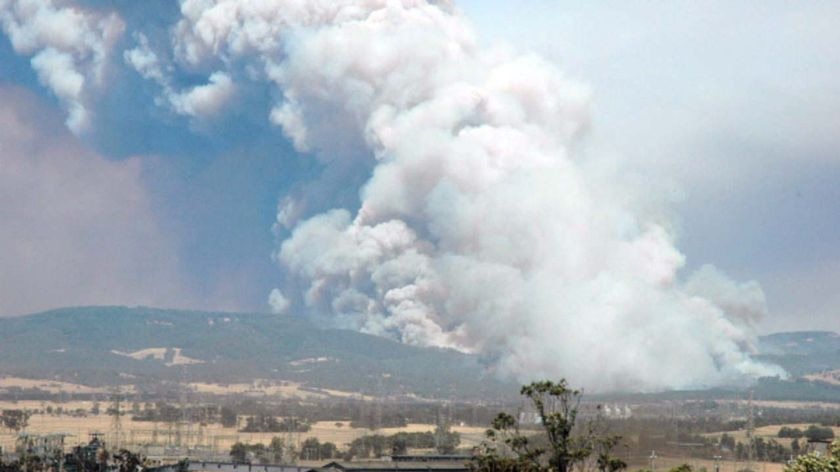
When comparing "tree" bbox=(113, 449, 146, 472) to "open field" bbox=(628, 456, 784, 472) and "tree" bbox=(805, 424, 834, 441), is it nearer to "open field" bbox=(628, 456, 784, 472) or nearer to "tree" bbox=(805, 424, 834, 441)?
"open field" bbox=(628, 456, 784, 472)

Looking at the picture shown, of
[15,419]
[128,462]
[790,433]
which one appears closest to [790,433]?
[790,433]

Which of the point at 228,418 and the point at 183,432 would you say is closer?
the point at 183,432

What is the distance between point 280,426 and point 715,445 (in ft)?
144

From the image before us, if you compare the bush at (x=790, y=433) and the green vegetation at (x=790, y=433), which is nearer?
the bush at (x=790, y=433)

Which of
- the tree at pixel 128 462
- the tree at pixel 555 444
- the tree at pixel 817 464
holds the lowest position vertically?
the tree at pixel 817 464

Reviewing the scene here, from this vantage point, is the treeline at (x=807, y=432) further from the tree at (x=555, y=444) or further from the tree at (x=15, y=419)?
the tree at (x=15, y=419)

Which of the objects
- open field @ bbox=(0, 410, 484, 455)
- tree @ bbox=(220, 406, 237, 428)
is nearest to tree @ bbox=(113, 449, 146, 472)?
open field @ bbox=(0, 410, 484, 455)

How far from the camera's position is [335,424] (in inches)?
5084

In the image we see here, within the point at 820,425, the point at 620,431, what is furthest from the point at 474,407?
the point at 620,431

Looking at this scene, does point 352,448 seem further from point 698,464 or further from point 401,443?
point 698,464

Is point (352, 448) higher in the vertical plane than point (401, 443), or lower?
lower

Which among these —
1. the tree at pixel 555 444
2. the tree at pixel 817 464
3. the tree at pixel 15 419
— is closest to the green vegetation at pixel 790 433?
the tree at pixel 555 444

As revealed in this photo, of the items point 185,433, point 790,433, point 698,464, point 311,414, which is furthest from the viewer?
point 311,414

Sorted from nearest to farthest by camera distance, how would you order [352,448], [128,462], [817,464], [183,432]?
[817,464], [128,462], [352,448], [183,432]
